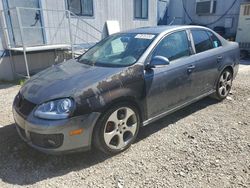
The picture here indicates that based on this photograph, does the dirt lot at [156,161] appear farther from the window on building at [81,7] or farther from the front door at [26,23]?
the window on building at [81,7]

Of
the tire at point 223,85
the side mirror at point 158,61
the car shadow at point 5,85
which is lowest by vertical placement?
the car shadow at point 5,85

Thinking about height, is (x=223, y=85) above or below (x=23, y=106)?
below

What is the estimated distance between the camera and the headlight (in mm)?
2410

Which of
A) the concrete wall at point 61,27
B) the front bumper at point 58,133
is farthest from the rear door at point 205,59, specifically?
the concrete wall at point 61,27

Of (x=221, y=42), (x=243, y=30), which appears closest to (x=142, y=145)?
(x=221, y=42)

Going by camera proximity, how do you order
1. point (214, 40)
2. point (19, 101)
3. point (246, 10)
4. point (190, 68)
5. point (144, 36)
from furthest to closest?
point (246, 10), point (214, 40), point (190, 68), point (144, 36), point (19, 101)

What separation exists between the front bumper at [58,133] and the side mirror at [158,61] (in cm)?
102

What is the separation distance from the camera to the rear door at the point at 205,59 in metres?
3.71

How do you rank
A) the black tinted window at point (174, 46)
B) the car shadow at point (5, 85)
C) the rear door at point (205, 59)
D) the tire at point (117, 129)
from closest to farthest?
the tire at point (117, 129)
the black tinted window at point (174, 46)
the rear door at point (205, 59)
the car shadow at point (5, 85)

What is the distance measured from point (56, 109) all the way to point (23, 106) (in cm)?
51

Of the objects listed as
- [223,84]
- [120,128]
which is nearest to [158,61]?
[120,128]

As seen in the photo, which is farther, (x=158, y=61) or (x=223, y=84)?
(x=223, y=84)

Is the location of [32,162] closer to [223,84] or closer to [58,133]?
[58,133]

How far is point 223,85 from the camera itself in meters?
4.45
